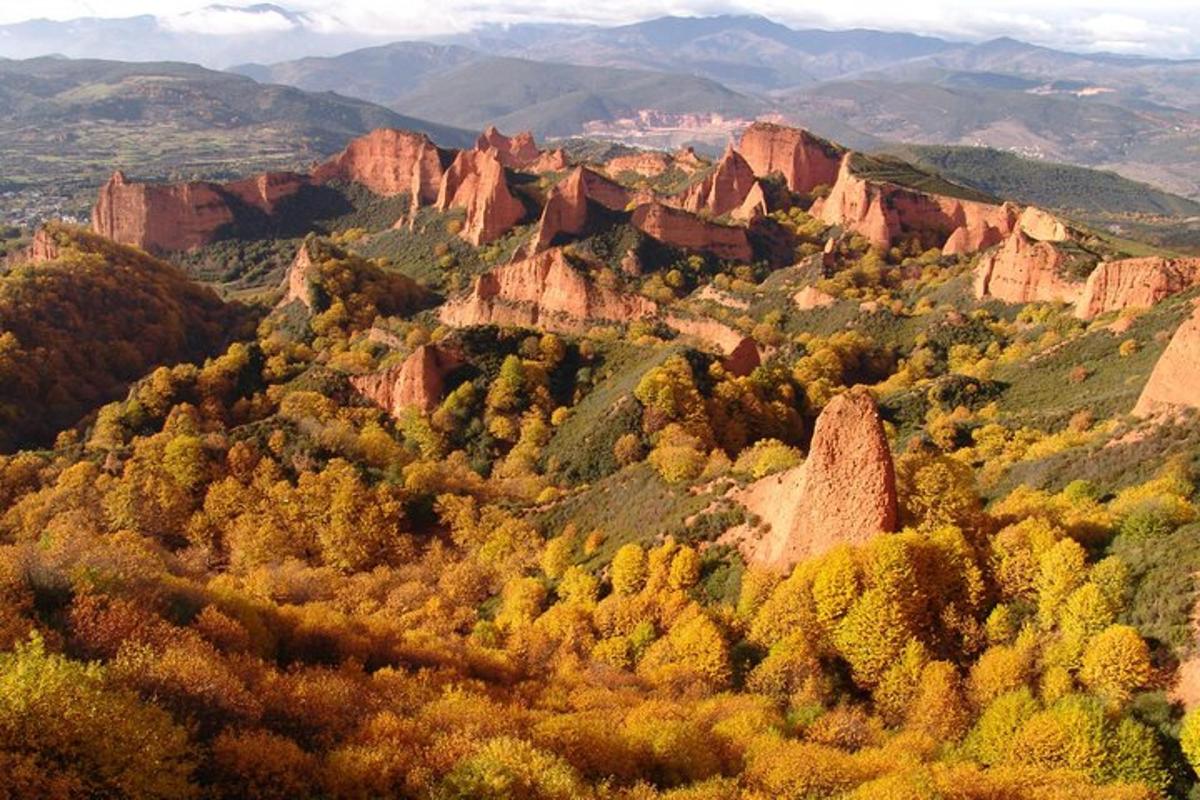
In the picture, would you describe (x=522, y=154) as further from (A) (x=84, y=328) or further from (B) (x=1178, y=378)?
(B) (x=1178, y=378)

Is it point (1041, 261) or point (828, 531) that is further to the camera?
point (1041, 261)

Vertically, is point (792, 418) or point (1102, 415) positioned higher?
point (1102, 415)

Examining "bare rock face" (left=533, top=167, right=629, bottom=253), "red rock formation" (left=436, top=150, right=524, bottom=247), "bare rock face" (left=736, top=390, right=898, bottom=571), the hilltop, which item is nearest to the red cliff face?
"red rock formation" (left=436, top=150, right=524, bottom=247)

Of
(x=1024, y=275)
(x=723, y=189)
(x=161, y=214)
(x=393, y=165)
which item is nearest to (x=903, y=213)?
(x=723, y=189)

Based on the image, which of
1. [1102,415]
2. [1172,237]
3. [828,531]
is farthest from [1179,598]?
[1172,237]

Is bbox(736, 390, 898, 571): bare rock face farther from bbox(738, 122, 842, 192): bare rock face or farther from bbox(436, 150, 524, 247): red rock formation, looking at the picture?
bbox(738, 122, 842, 192): bare rock face

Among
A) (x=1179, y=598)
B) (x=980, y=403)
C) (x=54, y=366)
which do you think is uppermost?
(x=1179, y=598)

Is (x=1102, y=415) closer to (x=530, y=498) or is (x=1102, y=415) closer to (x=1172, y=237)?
(x=530, y=498)
